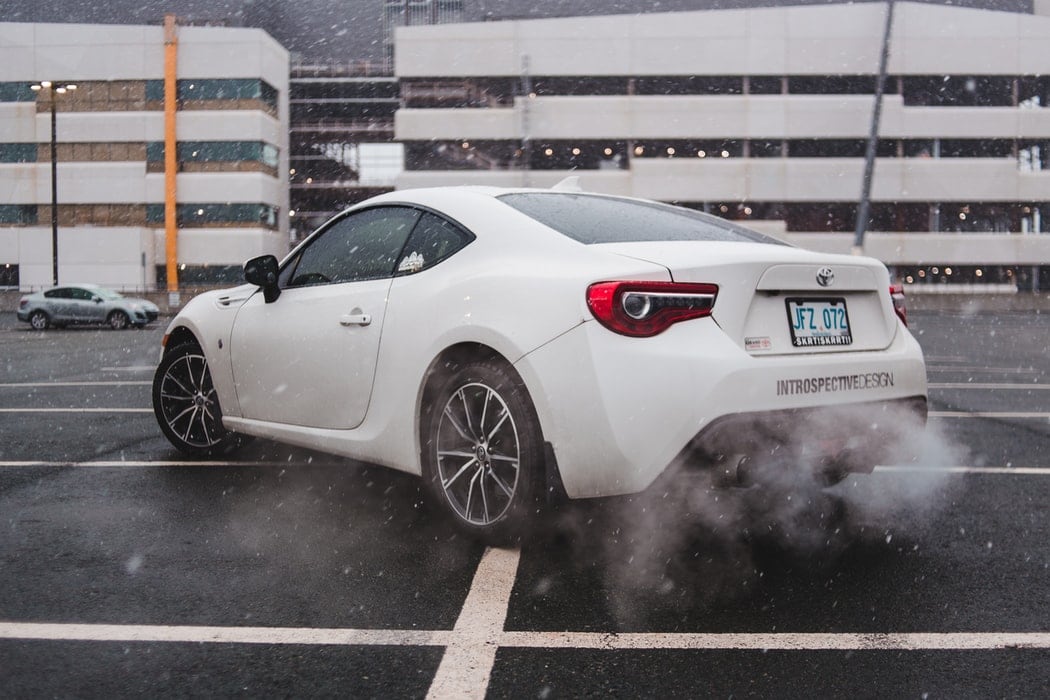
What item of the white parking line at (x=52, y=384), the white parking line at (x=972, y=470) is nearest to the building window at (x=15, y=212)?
the white parking line at (x=52, y=384)

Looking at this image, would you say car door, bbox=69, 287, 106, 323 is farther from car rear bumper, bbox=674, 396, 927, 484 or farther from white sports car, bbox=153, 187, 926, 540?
car rear bumper, bbox=674, 396, 927, 484

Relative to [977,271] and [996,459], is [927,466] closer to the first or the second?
[996,459]

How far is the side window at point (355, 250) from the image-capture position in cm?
444

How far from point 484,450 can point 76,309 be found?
2736 centimetres

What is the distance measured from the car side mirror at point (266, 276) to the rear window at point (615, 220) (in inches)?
58.6

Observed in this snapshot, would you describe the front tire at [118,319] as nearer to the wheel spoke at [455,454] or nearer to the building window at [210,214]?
the wheel spoke at [455,454]

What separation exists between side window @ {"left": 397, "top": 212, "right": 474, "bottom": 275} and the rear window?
271 millimetres

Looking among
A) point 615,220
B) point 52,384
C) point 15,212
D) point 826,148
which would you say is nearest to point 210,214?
point 15,212

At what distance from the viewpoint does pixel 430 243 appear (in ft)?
13.9

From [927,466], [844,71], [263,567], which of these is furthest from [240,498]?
[844,71]

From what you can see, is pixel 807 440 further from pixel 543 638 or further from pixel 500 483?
pixel 543 638

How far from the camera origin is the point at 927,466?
551 centimetres

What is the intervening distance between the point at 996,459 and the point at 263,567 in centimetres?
438

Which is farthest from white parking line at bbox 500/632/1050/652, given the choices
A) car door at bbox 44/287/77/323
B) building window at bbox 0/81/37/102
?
building window at bbox 0/81/37/102
